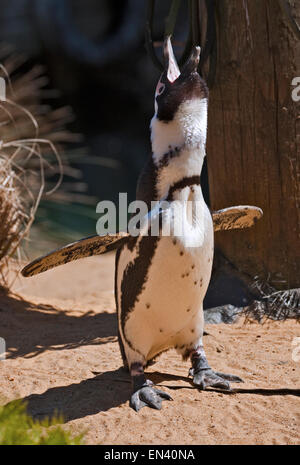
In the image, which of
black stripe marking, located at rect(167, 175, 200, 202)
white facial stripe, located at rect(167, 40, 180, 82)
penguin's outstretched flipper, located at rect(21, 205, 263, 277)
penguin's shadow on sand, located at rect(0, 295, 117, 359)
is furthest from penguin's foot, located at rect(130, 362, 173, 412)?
white facial stripe, located at rect(167, 40, 180, 82)

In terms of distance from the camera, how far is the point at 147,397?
2.45 metres

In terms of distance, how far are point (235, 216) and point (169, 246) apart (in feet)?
1.99

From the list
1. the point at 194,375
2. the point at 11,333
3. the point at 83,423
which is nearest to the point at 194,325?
the point at 194,375

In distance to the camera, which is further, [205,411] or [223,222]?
[223,222]

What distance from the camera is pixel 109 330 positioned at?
365cm

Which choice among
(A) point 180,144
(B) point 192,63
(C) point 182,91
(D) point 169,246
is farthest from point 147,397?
(B) point 192,63

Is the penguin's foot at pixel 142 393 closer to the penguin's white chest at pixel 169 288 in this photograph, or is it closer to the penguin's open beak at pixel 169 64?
the penguin's white chest at pixel 169 288

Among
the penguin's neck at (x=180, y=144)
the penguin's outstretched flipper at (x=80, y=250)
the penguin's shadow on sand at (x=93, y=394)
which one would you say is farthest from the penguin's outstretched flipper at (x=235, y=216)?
the penguin's shadow on sand at (x=93, y=394)

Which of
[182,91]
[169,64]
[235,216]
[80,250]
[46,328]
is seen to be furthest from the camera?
[46,328]

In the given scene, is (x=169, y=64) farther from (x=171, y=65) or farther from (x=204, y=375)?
(x=204, y=375)

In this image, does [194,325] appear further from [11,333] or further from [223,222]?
[11,333]

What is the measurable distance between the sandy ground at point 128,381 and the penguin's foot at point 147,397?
0.03m

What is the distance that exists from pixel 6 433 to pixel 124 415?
Answer: 2.05 ft

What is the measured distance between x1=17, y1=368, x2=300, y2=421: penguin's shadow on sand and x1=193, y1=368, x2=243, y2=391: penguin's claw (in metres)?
0.03
